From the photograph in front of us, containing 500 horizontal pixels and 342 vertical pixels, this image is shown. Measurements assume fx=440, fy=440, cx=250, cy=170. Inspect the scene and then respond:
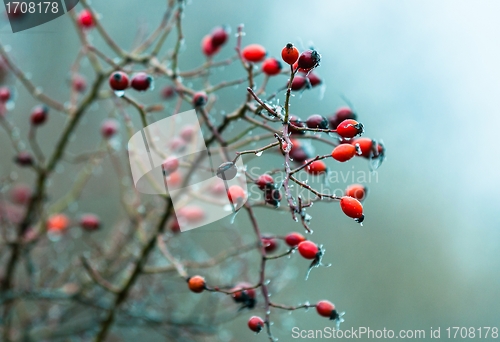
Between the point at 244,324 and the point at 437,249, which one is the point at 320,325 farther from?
the point at 437,249

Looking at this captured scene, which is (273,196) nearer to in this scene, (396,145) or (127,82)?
(127,82)

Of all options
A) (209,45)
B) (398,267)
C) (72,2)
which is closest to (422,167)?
(398,267)

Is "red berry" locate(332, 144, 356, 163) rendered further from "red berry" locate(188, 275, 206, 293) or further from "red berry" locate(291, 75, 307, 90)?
"red berry" locate(188, 275, 206, 293)

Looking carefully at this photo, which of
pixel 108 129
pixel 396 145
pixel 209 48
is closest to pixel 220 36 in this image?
pixel 209 48

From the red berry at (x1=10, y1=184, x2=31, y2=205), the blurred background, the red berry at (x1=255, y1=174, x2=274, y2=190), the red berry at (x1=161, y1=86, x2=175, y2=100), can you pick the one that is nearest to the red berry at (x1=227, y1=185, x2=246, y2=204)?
the red berry at (x1=255, y1=174, x2=274, y2=190)

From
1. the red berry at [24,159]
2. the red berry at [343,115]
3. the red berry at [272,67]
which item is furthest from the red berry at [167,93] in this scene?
the red berry at [343,115]
